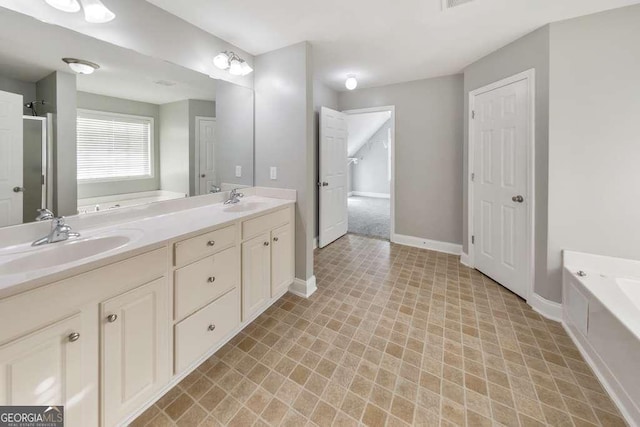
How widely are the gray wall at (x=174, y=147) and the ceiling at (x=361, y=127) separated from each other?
4089mm

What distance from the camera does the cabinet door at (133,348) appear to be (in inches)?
43.6

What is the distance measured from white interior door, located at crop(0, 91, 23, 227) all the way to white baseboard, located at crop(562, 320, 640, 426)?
3106mm

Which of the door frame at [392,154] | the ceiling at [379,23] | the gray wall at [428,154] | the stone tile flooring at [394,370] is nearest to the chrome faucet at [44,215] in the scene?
the stone tile flooring at [394,370]

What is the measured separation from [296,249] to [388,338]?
1107mm

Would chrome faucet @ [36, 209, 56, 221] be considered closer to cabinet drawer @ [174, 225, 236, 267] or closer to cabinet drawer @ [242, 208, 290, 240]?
cabinet drawer @ [174, 225, 236, 267]

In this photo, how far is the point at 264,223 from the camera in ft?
6.75

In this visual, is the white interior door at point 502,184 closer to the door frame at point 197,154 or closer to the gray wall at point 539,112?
the gray wall at point 539,112

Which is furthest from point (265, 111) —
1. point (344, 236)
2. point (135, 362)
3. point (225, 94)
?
point (344, 236)

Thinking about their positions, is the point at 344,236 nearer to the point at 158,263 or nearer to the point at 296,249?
the point at 296,249

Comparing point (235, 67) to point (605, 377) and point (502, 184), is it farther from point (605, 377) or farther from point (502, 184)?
point (605, 377)

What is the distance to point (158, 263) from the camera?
1.29 metres

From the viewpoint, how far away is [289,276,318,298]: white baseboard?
2480 millimetres

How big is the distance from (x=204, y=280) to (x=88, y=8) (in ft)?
5.13

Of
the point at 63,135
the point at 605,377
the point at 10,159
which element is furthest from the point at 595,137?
the point at 10,159
